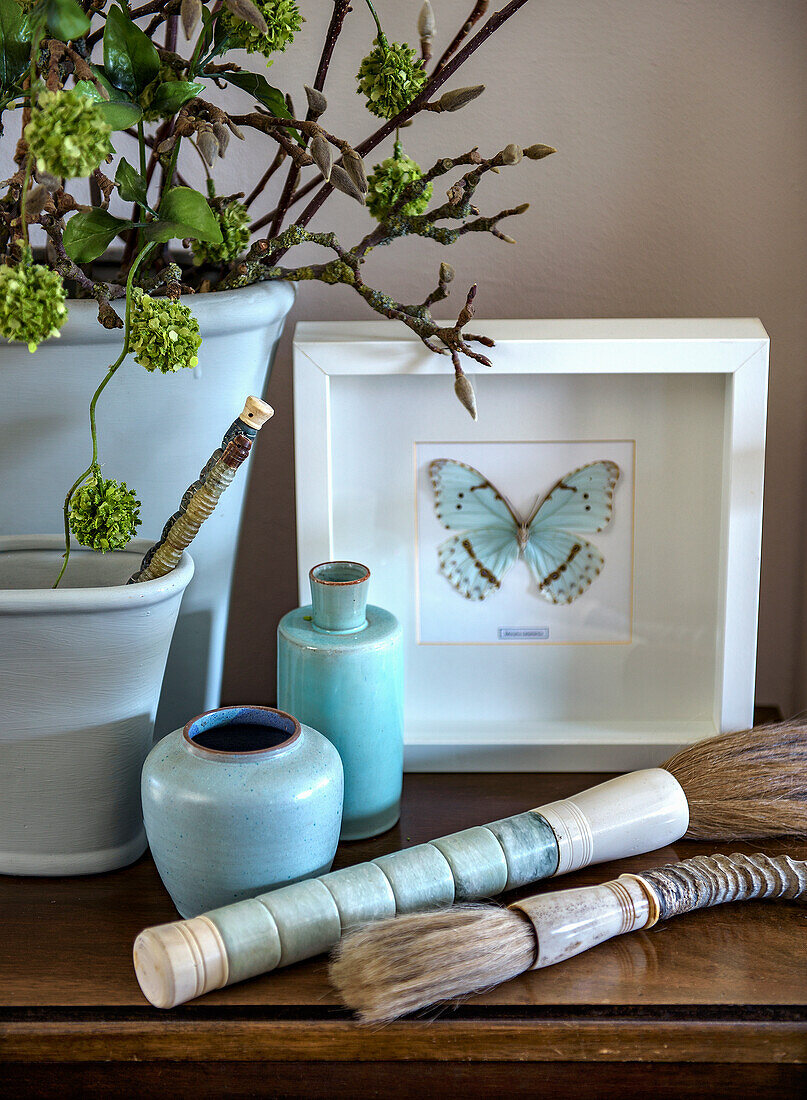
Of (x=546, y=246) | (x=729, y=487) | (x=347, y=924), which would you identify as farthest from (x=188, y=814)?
(x=546, y=246)

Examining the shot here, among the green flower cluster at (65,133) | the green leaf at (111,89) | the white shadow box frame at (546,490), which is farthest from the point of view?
the white shadow box frame at (546,490)

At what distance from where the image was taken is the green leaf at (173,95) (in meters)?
0.50

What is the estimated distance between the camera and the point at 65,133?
0.40 metres

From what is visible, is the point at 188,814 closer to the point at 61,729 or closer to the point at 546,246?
the point at 61,729

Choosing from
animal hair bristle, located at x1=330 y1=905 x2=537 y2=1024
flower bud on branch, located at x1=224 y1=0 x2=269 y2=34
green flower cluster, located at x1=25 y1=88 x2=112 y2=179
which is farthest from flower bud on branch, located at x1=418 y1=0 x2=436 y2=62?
animal hair bristle, located at x1=330 y1=905 x2=537 y2=1024

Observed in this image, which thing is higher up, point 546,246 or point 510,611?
Answer: point 546,246

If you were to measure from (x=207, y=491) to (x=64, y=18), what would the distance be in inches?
8.3

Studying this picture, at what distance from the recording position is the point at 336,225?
28.9 inches

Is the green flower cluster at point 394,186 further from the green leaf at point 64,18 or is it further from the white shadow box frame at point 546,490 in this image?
the green leaf at point 64,18

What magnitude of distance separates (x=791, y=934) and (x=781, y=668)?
33cm

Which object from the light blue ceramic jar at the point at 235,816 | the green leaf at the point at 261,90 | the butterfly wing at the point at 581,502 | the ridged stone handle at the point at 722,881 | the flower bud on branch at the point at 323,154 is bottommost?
the ridged stone handle at the point at 722,881

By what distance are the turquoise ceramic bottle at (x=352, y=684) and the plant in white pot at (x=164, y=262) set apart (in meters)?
0.09

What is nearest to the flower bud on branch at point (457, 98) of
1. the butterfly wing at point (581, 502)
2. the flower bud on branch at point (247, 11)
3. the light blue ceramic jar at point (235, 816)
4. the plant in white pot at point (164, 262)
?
the plant in white pot at point (164, 262)

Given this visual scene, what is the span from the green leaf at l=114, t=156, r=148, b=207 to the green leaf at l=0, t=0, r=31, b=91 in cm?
6
